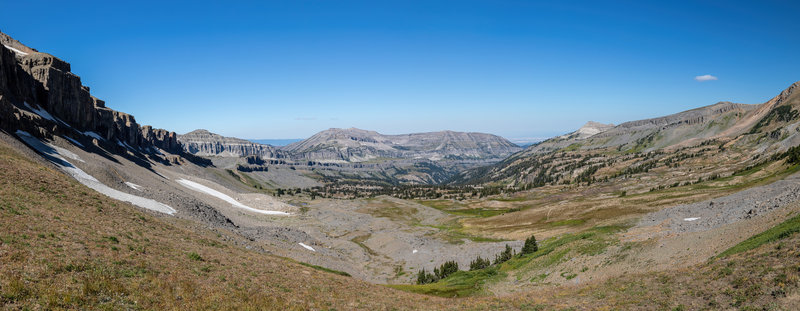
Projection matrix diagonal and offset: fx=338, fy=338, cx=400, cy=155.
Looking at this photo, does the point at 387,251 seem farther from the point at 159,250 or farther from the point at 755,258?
the point at 755,258

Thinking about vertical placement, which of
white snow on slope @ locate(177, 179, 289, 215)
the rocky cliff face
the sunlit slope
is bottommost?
white snow on slope @ locate(177, 179, 289, 215)

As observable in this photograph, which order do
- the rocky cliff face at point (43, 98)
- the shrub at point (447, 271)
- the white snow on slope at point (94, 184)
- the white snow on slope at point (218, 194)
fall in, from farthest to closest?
the white snow on slope at point (218, 194) → the rocky cliff face at point (43, 98) → the white snow on slope at point (94, 184) → the shrub at point (447, 271)

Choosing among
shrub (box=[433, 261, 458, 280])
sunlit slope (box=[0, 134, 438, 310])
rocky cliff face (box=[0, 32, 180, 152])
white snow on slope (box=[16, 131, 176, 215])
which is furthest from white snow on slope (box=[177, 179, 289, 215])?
shrub (box=[433, 261, 458, 280])

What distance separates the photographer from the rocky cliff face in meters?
82.8

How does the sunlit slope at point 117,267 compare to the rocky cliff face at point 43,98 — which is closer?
the sunlit slope at point 117,267

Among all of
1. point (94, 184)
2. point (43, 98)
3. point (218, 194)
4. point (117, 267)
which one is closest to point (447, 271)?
point (117, 267)

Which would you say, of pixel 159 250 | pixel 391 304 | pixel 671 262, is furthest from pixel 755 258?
pixel 159 250

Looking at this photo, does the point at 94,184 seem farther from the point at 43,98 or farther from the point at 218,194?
the point at 43,98

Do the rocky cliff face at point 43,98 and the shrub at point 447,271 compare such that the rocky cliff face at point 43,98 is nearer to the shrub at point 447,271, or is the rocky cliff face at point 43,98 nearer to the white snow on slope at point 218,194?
the white snow on slope at point 218,194

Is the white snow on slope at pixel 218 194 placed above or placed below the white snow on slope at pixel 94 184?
below

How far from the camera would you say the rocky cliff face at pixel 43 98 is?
3260 inches

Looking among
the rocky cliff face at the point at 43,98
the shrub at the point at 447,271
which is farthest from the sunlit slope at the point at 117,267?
the rocky cliff face at the point at 43,98

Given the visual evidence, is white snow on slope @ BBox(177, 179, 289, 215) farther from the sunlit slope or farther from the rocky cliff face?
the sunlit slope

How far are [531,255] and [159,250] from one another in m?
47.2
